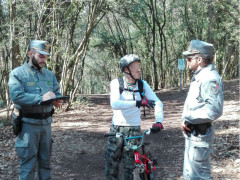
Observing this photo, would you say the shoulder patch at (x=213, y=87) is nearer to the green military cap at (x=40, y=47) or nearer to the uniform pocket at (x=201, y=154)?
the uniform pocket at (x=201, y=154)

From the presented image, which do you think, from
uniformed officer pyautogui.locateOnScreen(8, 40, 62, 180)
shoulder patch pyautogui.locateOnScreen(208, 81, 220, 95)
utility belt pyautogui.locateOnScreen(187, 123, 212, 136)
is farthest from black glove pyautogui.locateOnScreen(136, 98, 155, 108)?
uniformed officer pyautogui.locateOnScreen(8, 40, 62, 180)

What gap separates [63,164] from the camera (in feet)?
21.6

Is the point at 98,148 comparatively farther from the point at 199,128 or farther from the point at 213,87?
the point at 213,87

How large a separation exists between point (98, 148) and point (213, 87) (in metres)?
5.09

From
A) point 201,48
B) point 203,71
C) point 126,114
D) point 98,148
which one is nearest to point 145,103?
point 126,114

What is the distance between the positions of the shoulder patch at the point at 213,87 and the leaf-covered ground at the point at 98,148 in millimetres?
2574

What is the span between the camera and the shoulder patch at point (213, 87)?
127 inches

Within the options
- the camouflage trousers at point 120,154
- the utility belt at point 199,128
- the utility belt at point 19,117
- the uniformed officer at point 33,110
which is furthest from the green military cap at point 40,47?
the utility belt at point 199,128

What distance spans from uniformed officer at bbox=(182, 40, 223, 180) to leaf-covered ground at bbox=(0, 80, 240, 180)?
2075mm

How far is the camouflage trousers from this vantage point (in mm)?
3770

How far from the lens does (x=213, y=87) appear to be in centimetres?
324

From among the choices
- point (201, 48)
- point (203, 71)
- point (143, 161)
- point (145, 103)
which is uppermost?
point (201, 48)

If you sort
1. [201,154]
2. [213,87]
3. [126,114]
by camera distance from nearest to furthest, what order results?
[213,87] < [201,154] < [126,114]

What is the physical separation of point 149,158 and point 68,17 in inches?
407
